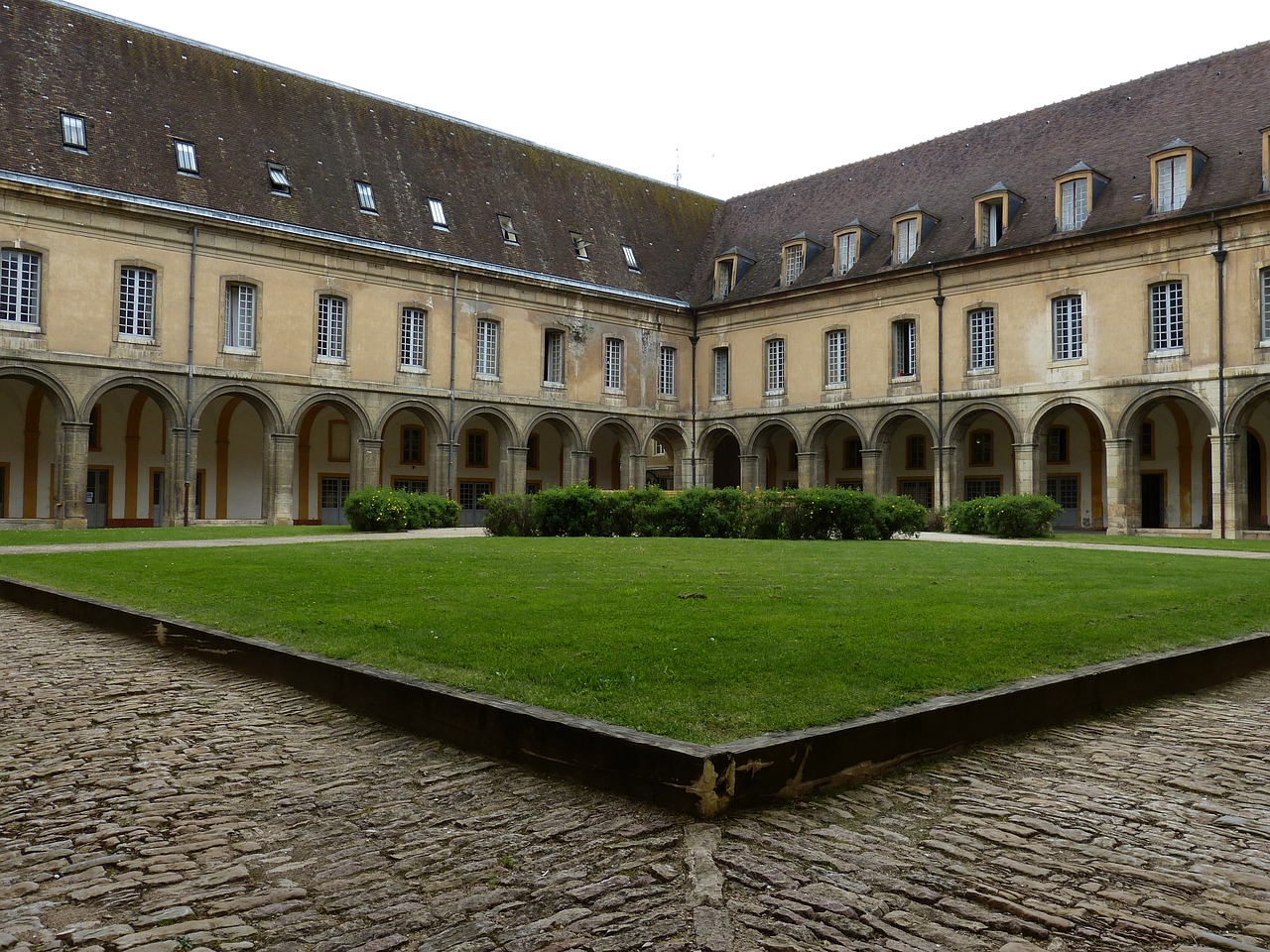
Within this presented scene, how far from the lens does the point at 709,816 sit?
3.87 meters

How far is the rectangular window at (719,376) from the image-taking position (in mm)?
36250

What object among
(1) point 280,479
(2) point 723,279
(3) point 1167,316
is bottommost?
(1) point 280,479

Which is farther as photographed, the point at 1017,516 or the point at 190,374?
the point at 190,374

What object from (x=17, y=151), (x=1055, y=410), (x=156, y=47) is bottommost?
(x=1055, y=410)

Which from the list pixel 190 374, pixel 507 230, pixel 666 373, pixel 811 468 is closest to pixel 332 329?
pixel 190 374

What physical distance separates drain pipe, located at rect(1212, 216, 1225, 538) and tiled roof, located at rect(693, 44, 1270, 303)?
1.21m

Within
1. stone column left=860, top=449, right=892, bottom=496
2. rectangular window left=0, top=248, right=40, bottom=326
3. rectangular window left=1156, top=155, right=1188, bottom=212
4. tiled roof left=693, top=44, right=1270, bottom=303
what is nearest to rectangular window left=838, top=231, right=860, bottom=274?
tiled roof left=693, top=44, right=1270, bottom=303

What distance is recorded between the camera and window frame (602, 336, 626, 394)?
34.5 metres

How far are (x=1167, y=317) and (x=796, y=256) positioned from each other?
12066 millimetres

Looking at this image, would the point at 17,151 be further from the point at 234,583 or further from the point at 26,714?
the point at 26,714

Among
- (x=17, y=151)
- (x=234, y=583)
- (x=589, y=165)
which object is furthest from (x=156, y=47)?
(x=234, y=583)

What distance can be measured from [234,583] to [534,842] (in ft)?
24.1

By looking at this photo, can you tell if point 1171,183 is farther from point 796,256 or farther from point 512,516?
point 512,516

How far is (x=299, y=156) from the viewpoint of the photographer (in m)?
28.5
